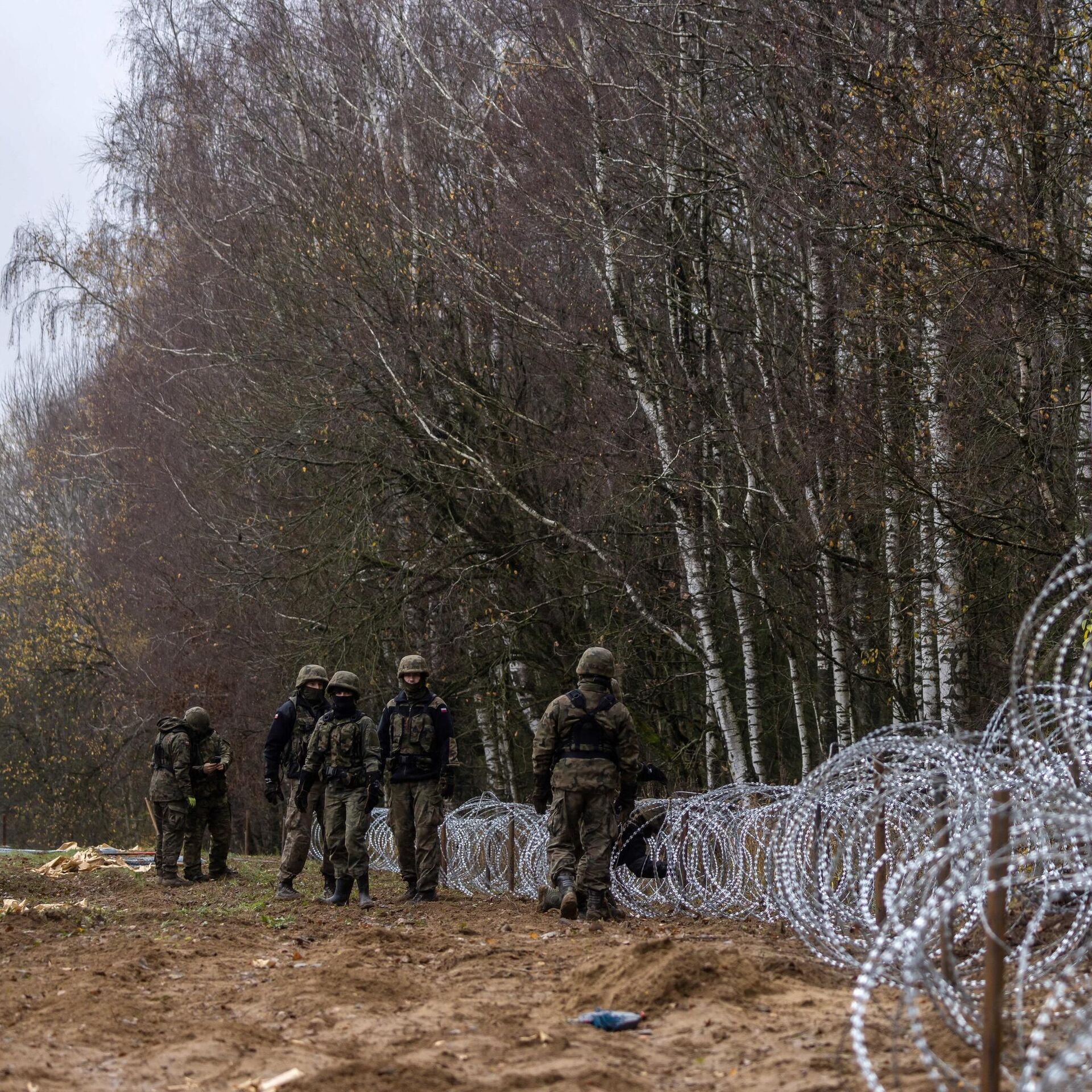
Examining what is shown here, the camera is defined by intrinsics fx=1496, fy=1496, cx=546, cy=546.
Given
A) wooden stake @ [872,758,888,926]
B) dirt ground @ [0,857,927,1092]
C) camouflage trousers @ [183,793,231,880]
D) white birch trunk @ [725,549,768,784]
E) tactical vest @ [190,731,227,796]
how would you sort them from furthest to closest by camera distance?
1. white birch trunk @ [725,549,768,784]
2. camouflage trousers @ [183,793,231,880]
3. tactical vest @ [190,731,227,796]
4. wooden stake @ [872,758,888,926]
5. dirt ground @ [0,857,927,1092]

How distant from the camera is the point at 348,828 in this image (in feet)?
37.8

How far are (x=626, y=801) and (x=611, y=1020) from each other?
458 cm

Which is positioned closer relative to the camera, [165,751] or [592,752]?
[592,752]

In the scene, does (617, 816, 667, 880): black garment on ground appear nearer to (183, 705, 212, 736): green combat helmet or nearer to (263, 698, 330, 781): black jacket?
(263, 698, 330, 781): black jacket

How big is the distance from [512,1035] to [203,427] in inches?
725

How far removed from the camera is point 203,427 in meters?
23.2

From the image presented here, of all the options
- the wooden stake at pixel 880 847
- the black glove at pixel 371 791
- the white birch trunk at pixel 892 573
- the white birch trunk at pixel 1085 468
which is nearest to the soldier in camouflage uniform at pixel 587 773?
the black glove at pixel 371 791

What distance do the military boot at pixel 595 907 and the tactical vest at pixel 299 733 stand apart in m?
3.42

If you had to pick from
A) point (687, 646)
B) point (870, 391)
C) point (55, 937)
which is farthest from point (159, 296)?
point (55, 937)

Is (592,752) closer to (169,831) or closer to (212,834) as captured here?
(169,831)

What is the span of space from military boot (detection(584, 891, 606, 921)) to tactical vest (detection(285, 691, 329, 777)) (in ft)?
11.2

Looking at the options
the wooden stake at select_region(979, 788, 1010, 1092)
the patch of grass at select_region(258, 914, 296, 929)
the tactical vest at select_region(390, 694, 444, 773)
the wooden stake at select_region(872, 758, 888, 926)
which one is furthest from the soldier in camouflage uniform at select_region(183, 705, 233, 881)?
the wooden stake at select_region(979, 788, 1010, 1092)

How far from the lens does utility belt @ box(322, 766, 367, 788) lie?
1150cm

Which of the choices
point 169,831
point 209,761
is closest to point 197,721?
point 209,761
